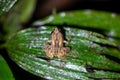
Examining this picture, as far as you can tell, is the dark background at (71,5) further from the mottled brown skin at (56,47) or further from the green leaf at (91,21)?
the mottled brown skin at (56,47)

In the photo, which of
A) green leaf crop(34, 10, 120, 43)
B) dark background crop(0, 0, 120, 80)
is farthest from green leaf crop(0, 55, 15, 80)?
dark background crop(0, 0, 120, 80)

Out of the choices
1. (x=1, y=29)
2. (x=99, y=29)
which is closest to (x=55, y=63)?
(x=99, y=29)

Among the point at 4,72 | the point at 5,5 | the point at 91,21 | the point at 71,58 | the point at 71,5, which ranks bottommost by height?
the point at 4,72

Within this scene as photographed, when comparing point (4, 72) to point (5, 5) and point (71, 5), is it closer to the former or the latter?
point (5, 5)

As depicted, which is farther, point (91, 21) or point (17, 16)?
point (17, 16)

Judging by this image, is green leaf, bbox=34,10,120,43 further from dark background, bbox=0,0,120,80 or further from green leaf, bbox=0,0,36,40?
dark background, bbox=0,0,120,80

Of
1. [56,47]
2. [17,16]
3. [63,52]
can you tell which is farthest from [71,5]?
[63,52]

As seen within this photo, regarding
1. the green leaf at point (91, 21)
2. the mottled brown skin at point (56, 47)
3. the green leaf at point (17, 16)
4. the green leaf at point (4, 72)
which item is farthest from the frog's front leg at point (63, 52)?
the green leaf at point (17, 16)
